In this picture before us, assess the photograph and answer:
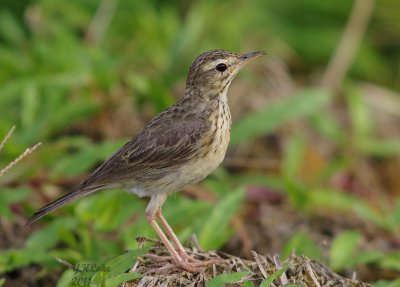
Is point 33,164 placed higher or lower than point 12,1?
lower

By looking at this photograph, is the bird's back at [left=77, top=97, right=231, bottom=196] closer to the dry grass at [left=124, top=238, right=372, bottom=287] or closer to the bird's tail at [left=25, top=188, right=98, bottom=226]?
the bird's tail at [left=25, top=188, right=98, bottom=226]

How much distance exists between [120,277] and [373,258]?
8.05 ft

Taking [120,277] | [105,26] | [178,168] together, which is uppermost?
[105,26]

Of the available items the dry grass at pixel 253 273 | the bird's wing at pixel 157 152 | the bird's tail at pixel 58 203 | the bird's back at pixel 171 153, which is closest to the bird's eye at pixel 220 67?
the bird's back at pixel 171 153

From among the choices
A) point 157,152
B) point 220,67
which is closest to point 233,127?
point 220,67

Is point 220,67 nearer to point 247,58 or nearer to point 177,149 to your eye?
point 247,58

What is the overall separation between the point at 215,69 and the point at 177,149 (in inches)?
27.2

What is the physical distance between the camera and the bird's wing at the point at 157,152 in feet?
19.0

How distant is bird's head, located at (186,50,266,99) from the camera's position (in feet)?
19.9

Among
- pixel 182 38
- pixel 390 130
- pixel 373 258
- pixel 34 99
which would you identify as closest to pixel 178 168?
pixel 373 258

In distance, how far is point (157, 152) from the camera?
5.87 metres

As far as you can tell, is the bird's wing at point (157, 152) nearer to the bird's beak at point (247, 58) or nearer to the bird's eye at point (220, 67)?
the bird's eye at point (220, 67)

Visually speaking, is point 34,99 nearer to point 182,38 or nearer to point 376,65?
point 182,38

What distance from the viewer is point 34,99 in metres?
8.20
